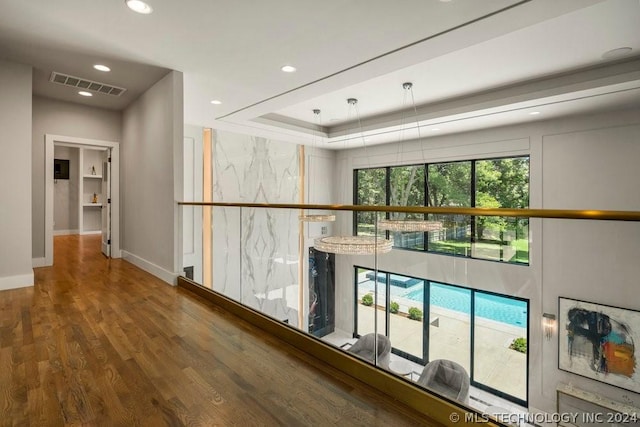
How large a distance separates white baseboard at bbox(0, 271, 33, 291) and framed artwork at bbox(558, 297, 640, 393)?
215 inches

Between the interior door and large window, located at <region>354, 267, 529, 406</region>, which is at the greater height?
the interior door

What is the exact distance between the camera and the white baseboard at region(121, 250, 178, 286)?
411cm

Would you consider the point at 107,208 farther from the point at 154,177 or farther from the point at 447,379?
the point at 447,379

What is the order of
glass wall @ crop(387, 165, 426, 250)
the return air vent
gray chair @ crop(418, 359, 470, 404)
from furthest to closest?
glass wall @ crop(387, 165, 426, 250)
the return air vent
gray chair @ crop(418, 359, 470, 404)

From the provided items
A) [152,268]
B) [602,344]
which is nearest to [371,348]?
[602,344]

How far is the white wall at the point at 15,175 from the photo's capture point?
12.4 ft

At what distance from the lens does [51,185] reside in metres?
5.14

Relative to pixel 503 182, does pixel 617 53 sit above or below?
above

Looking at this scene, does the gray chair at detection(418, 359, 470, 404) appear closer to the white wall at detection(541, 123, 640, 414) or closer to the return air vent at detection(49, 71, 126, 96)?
the white wall at detection(541, 123, 640, 414)

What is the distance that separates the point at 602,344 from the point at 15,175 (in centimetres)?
573

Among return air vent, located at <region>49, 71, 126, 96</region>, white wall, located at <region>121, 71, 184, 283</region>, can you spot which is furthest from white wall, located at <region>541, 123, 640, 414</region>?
return air vent, located at <region>49, 71, 126, 96</region>

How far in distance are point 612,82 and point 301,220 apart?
444 centimetres

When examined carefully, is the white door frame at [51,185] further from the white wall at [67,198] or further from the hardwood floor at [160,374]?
the white wall at [67,198]

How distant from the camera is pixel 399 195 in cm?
866
